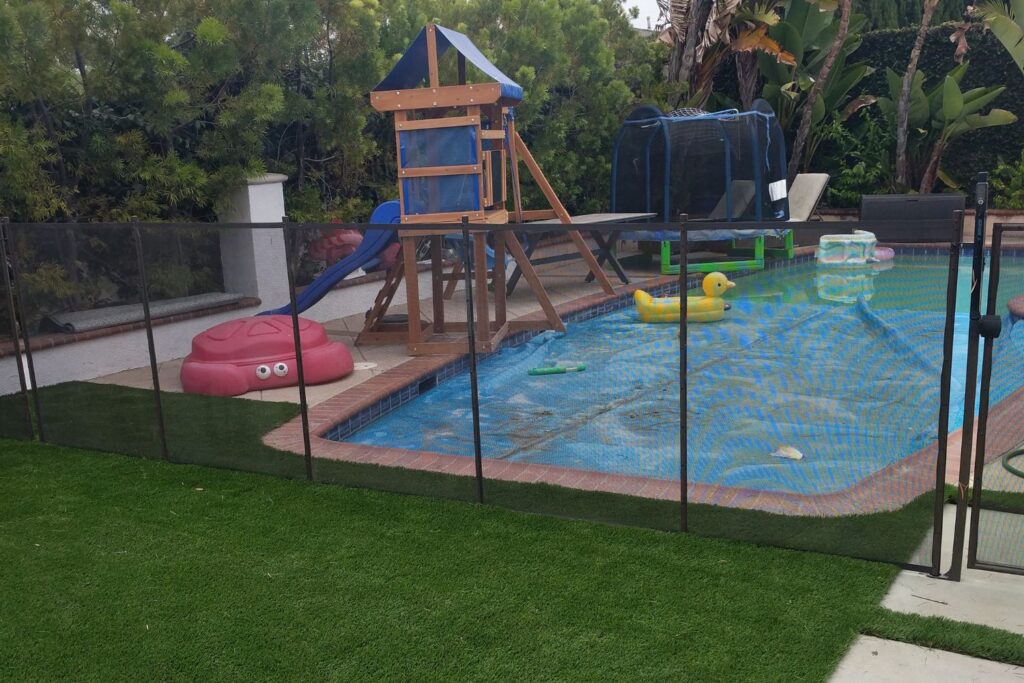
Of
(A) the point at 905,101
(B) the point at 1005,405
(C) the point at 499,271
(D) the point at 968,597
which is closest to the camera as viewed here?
(D) the point at 968,597

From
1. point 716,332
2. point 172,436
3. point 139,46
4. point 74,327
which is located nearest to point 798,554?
point 716,332

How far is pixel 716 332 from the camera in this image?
4512mm

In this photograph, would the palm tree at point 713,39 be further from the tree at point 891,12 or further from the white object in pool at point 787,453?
the white object in pool at point 787,453

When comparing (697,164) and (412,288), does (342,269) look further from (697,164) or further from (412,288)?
(697,164)

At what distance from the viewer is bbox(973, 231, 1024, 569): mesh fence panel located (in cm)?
390

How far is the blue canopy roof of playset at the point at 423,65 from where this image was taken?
882cm

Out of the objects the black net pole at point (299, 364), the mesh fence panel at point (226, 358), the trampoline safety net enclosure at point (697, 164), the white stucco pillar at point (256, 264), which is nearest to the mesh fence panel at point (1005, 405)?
the black net pole at point (299, 364)

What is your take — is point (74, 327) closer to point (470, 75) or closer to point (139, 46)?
point (139, 46)

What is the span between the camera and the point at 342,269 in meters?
7.90

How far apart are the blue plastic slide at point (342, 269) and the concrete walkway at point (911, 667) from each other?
4.84 metres

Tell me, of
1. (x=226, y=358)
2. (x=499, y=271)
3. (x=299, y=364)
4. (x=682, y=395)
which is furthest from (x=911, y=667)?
(x=499, y=271)

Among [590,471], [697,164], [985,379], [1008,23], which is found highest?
[1008,23]

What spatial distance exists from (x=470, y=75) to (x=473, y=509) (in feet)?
28.7

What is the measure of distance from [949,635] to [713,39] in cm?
1508
